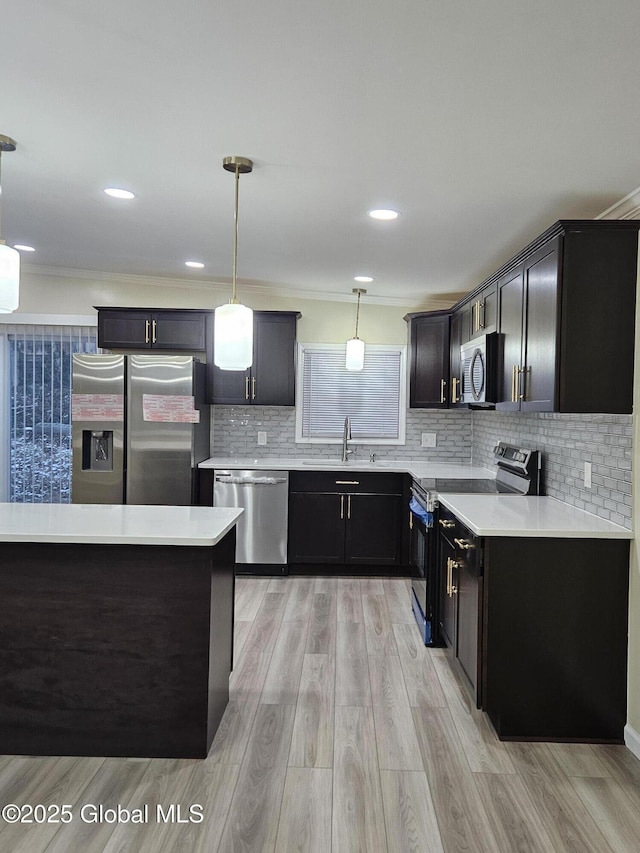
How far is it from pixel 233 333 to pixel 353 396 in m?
3.14

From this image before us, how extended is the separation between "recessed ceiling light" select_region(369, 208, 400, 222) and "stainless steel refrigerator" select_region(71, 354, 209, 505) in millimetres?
2167

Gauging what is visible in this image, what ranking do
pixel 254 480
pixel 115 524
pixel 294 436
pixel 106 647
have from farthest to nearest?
pixel 294 436
pixel 254 480
pixel 115 524
pixel 106 647

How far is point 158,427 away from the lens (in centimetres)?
493

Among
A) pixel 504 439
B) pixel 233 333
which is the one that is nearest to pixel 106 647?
pixel 233 333

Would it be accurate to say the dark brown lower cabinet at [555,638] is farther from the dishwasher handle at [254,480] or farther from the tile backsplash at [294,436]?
the tile backsplash at [294,436]

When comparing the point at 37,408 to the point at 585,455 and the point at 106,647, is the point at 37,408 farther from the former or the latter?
the point at 585,455

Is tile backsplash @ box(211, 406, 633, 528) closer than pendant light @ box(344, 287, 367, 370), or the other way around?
tile backsplash @ box(211, 406, 633, 528)

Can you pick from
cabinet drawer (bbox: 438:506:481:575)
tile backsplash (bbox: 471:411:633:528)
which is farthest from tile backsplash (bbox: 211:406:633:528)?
cabinet drawer (bbox: 438:506:481:575)

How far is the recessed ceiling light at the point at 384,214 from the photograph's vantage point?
321 cm

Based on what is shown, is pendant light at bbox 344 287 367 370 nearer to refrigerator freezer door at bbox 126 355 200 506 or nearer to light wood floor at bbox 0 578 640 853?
refrigerator freezer door at bbox 126 355 200 506

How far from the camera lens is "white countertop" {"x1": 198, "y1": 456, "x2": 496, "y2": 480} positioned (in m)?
4.80

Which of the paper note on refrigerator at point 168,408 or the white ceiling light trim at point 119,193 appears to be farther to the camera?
the paper note on refrigerator at point 168,408

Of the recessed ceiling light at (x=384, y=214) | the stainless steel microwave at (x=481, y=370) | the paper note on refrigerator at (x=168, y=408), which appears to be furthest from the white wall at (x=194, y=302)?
the recessed ceiling light at (x=384, y=214)

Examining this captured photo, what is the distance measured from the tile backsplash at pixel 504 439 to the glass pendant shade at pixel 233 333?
1.68 meters
